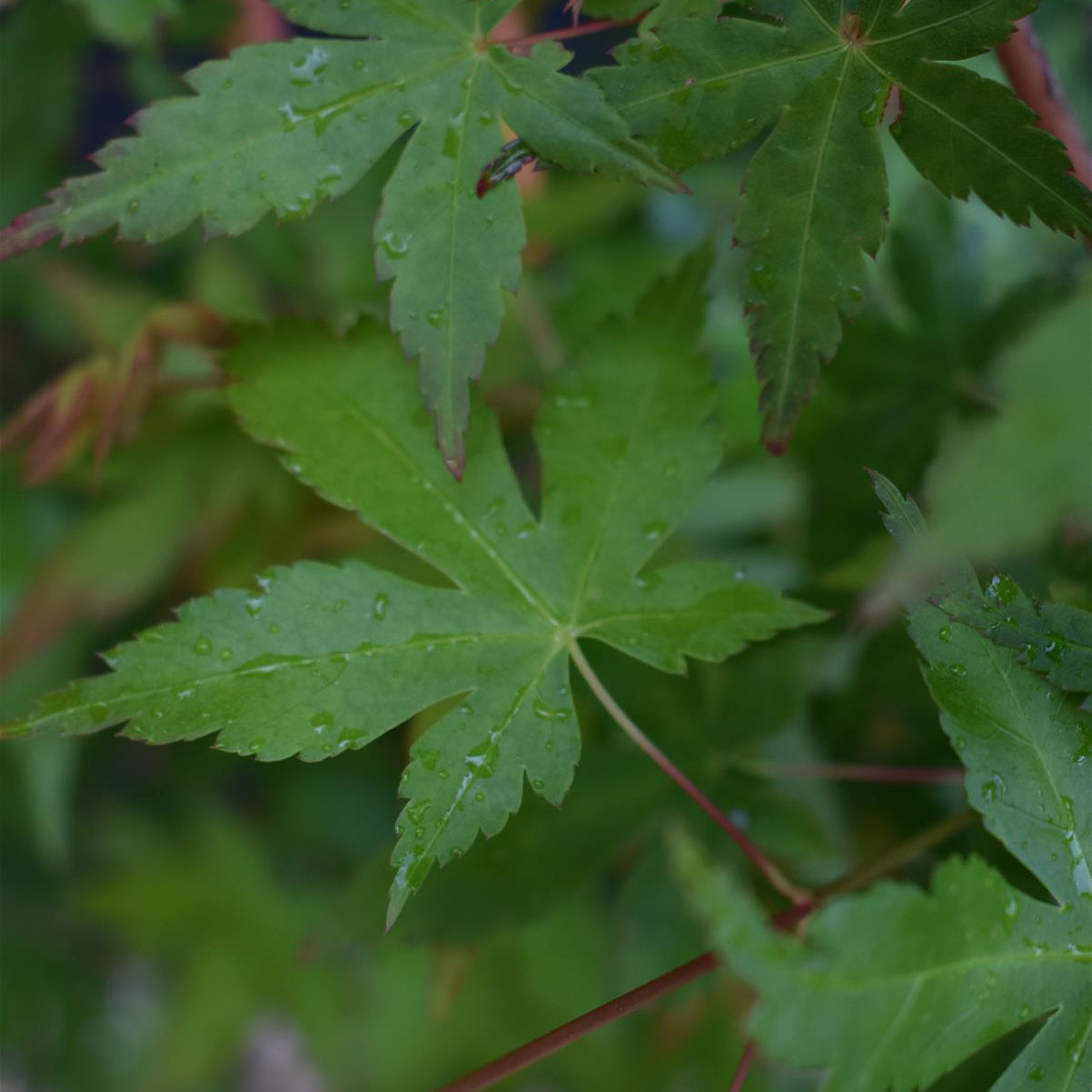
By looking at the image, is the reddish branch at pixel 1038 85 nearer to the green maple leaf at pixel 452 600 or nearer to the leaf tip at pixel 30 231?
the green maple leaf at pixel 452 600

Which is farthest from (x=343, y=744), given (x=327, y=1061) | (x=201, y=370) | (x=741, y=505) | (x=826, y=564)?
(x=327, y=1061)

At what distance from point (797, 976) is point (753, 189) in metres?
0.39

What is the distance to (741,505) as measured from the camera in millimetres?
1335

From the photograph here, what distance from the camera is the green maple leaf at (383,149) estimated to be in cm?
60

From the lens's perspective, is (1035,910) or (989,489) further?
(1035,910)

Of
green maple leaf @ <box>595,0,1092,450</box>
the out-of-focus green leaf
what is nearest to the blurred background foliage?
the out-of-focus green leaf

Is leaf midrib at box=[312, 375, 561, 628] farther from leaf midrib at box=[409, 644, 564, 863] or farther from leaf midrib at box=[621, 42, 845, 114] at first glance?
leaf midrib at box=[621, 42, 845, 114]

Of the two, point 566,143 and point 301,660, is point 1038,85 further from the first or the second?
point 301,660

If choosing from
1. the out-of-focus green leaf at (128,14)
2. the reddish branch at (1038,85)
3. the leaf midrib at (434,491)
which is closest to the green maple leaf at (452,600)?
the leaf midrib at (434,491)

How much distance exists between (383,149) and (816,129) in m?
0.24

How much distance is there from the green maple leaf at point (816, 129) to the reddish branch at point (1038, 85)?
5.4 inches

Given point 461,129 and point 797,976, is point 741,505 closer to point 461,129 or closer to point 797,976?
point 461,129

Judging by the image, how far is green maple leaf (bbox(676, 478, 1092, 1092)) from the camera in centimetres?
45

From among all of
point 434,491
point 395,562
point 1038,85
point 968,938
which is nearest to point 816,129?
point 1038,85
